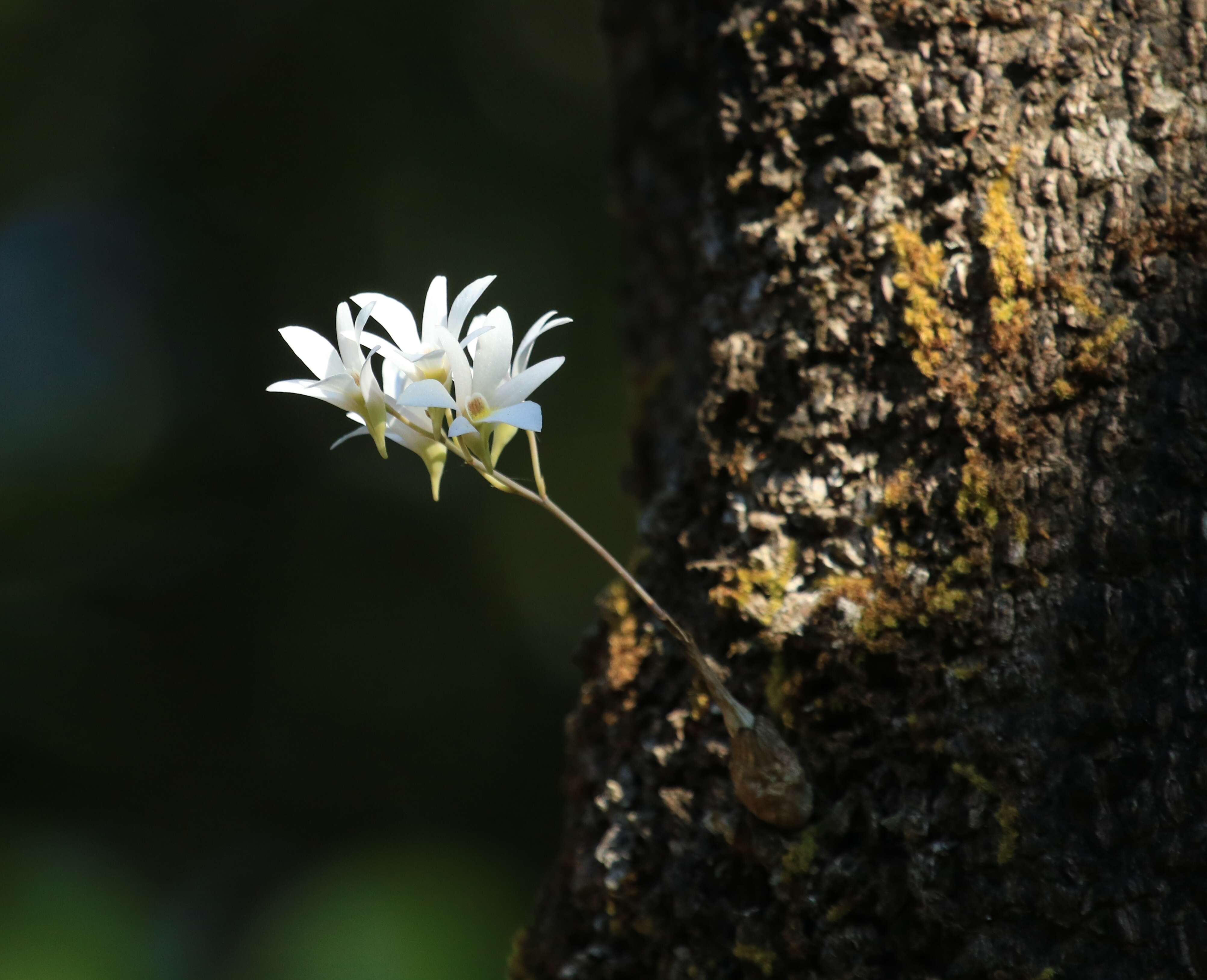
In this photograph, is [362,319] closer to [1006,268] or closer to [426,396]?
[426,396]

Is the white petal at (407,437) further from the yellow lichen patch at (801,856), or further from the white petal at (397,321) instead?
the yellow lichen patch at (801,856)

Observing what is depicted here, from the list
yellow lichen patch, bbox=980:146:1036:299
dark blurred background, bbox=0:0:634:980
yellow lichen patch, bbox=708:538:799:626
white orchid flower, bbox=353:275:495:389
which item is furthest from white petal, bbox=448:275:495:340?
dark blurred background, bbox=0:0:634:980

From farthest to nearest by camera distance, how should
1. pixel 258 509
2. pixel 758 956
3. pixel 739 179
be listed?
1. pixel 258 509
2. pixel 739 179
3. pixel 758 956

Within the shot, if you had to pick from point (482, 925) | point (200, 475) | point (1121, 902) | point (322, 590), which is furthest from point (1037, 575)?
point (200, 475)

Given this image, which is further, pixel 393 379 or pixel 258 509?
pixel 258 509

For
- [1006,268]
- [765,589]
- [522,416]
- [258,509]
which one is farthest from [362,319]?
[258,509]

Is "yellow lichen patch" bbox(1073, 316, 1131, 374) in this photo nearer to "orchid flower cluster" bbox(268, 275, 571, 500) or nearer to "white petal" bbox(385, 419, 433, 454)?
"orchid flower cluster" bbox(268, 275, 571, 500)
